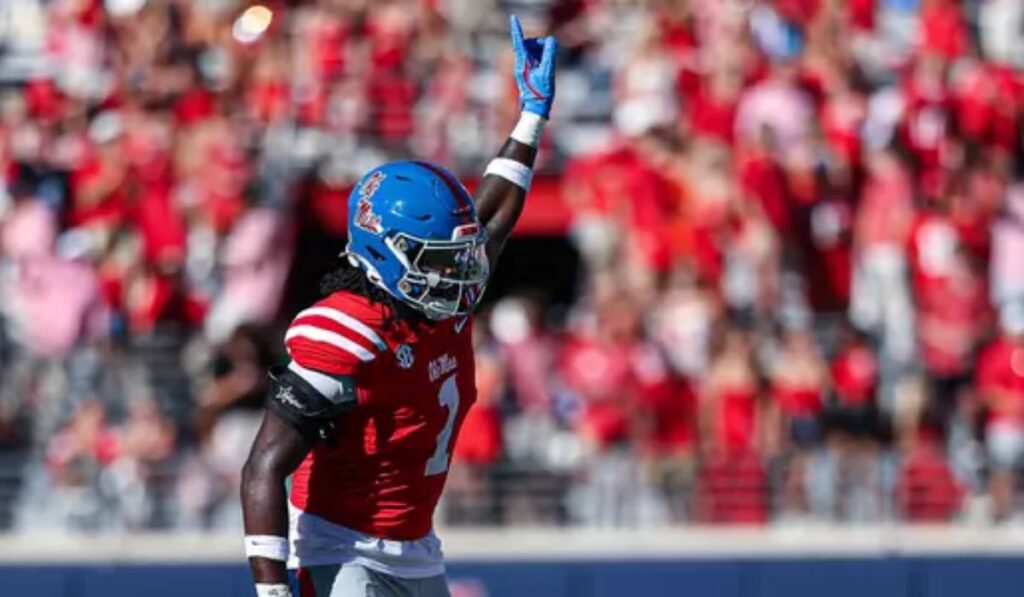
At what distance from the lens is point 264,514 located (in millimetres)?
4762

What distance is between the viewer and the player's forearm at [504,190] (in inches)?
234

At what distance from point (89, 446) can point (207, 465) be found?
0.77 m

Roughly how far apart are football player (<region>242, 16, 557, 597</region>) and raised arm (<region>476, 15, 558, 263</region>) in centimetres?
74

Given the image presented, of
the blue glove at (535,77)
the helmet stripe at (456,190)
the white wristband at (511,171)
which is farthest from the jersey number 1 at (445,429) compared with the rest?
the blue glove at (535,77)

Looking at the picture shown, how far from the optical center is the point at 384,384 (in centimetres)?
499

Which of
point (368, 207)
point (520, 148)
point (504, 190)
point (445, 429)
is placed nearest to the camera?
point (368, 207)

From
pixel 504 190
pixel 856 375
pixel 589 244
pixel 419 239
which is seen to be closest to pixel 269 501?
pixel 419 239

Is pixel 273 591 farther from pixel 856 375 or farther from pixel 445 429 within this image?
pixel 856 375

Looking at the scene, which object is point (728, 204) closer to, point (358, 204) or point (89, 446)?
point (89, 446)

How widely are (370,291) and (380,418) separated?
0.30m

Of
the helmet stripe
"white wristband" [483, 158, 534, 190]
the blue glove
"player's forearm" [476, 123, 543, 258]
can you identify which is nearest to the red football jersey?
the helmet stripe

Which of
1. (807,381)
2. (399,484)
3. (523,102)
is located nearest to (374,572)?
(399,484)

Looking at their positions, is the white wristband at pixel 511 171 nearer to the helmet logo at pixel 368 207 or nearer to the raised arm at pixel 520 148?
the raised arm at pixel 520 148

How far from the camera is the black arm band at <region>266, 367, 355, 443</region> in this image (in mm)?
4789
